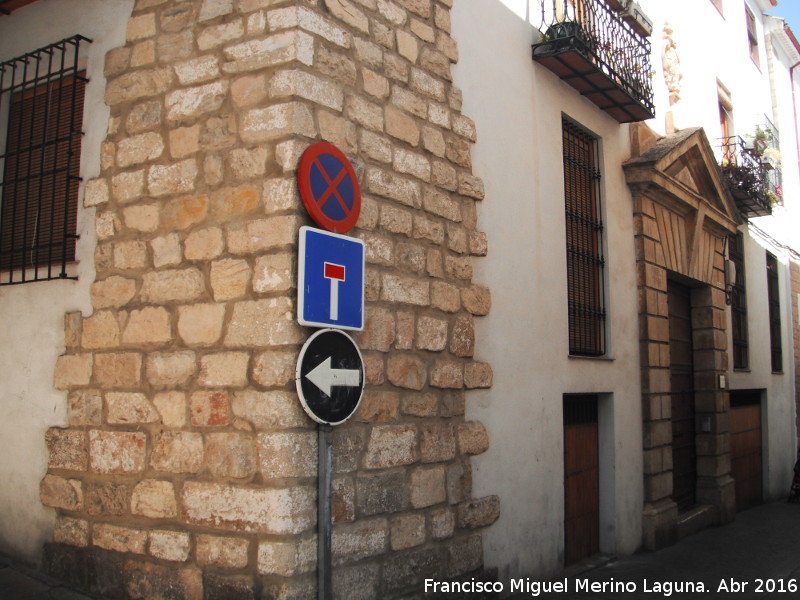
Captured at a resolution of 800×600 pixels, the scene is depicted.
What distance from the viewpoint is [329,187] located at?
4066mm

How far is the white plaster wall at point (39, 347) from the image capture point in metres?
4.88

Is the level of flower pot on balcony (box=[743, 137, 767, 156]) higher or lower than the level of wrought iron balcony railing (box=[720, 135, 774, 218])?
higher

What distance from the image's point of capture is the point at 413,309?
472cm

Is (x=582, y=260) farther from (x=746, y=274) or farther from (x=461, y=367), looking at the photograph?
(x=746, y=274)

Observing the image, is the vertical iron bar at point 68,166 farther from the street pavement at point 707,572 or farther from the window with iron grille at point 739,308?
the window with iron grille at point 739,308

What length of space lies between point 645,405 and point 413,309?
13.9 feet

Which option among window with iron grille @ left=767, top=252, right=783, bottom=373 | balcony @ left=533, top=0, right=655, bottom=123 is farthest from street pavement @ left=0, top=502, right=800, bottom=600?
window with iron grille @ left=767, top=252, right=783, bottom=373

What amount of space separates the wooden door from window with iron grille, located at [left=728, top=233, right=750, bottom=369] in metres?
1.64

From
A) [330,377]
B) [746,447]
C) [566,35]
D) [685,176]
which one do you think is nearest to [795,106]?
[746,447]

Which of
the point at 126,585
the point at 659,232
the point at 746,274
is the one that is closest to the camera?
the point at 126,585

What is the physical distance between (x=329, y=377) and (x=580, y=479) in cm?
398

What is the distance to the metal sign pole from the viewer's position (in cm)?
376

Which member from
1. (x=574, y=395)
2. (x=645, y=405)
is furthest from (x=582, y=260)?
(x=645, y=405)

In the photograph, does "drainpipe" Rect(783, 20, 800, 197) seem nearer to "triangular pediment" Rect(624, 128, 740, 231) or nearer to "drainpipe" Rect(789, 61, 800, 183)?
"drainpipe" Rect(789, 61, 800, 183)
